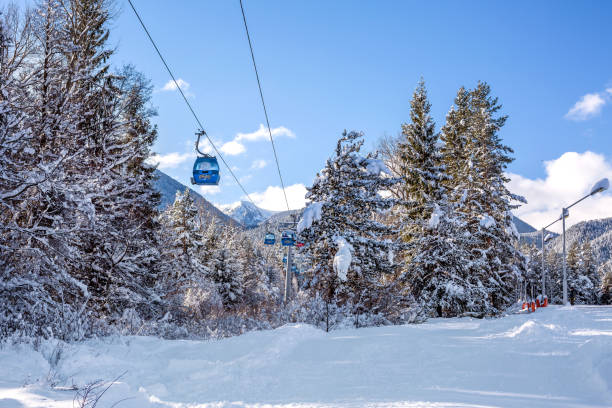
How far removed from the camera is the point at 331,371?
5785 millimetres

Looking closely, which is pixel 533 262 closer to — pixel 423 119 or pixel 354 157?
pixel 423 119

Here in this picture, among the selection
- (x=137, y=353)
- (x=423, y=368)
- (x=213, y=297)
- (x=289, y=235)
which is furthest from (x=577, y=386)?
(x=213, y=297)

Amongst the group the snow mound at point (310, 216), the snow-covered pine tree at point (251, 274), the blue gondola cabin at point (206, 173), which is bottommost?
the snow-covered pine tree at point (251, 274)

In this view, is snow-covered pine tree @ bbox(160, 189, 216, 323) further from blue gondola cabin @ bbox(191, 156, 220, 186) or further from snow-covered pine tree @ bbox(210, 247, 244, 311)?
blue gondola cabin @ bbox(191, 156, 220, 186)

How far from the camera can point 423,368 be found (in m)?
5.68

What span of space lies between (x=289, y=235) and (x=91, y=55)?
11337 millimetres

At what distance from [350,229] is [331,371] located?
937cm

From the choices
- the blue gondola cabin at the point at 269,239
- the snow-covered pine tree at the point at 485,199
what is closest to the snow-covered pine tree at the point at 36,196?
the blue gondola cabin at the point at 269,239

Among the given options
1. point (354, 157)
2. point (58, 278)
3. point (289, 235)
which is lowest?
point (58, 278)

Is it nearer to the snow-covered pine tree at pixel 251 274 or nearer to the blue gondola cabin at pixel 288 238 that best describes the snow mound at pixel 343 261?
the blue gondola cabin at pixel 288 238

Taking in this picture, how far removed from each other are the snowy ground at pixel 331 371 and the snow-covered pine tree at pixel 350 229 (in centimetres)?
582

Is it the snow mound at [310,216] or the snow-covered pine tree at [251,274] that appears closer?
the snow mound at [310,216]

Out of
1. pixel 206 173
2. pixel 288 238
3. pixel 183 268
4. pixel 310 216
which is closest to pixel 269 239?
pixel 288 238

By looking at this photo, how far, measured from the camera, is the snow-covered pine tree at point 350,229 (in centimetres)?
1388
